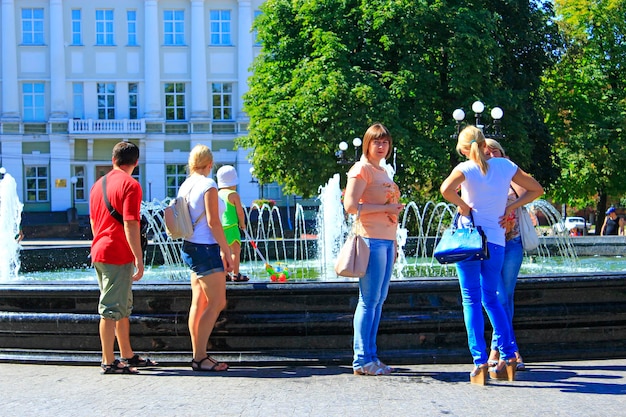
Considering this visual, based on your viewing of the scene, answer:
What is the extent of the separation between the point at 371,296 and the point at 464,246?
2.65 ft

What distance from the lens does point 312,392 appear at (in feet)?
20.4

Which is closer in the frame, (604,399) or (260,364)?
(604,399)

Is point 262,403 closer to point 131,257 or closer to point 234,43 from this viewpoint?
point 131,257

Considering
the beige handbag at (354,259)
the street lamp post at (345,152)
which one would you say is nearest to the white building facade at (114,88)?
the street lamp post at (345,152)

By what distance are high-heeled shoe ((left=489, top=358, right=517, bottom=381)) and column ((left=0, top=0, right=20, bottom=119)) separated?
46.5m

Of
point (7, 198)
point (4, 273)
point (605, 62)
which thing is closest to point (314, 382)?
point (4, 273)

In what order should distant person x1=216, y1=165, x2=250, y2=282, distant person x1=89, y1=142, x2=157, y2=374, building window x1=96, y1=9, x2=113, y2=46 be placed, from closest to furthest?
distant person x1=89, y1=142, x2=157, y2=374, distant person x1=216, y1=165, x2=250, y2=282, building window x1=96, y1=9, x2=113, y2=46

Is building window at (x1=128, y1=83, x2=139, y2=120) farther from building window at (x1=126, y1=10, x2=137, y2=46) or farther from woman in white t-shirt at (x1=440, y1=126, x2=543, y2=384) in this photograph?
woman in white t-shirt at (x1=440, y1=126, x2=543, y2=384)

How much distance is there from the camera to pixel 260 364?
723cm

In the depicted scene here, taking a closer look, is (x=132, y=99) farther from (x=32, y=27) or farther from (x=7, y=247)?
(x=7, y=247)

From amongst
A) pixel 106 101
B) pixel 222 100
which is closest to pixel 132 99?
pixel 106 101

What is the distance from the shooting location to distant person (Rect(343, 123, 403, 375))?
6.67 metres

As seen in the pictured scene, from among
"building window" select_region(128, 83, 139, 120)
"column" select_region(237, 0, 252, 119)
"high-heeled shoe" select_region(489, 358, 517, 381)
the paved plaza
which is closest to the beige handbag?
the paved plaza

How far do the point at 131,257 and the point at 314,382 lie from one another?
1.64 m
